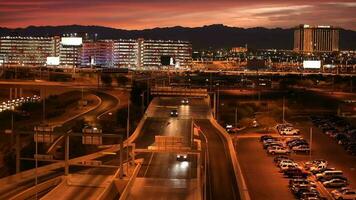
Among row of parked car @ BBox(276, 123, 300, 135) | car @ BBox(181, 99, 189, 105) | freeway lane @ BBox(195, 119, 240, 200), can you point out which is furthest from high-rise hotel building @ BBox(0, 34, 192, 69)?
freeway lane @ BBox(195, 119, 240, 200)

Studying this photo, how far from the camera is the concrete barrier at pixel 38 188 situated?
42.4 ft

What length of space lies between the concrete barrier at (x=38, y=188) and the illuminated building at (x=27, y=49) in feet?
258

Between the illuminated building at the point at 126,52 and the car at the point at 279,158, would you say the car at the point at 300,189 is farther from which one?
the illuminated building at the point at 126,52

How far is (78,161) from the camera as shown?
17.3m

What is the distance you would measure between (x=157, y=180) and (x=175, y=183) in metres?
0.56

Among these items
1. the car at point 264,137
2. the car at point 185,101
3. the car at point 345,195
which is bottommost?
the car at point 345,195

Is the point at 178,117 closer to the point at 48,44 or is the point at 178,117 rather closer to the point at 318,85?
the point at 318,85

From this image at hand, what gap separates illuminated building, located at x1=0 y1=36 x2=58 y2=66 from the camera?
94750mm

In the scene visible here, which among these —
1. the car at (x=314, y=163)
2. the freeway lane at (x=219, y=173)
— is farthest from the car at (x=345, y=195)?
the car at (x=314, y=163)

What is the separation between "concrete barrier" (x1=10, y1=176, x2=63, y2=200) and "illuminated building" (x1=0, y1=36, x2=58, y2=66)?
7863 centimetres

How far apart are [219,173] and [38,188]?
4823mm

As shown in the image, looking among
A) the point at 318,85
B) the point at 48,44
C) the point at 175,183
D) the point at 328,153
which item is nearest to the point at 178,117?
the point at 328,153

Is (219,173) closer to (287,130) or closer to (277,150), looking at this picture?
(277,150)

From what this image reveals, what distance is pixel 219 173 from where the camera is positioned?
16625mm
